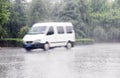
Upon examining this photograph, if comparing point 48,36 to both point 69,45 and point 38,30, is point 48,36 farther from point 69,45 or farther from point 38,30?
point 69,45

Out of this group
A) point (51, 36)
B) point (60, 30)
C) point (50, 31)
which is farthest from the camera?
point (60, 30)

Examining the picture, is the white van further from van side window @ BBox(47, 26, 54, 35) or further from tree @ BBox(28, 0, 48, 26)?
tree @ BBox(28, 0, 48, 26)

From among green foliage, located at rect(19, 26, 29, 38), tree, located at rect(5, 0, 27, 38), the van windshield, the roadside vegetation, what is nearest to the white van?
the van windshield

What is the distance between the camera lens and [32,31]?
27.4 meters

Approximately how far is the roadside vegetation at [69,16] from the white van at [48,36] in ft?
19.3

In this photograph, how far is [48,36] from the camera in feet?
89.3

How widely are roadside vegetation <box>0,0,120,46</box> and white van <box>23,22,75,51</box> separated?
5894 millimetres

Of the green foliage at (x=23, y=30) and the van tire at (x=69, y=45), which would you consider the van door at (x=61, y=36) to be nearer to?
the van tire at (x=69, y=45)

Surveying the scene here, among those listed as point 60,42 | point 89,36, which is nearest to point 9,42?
point 60,42

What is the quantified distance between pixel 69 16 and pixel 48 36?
21621mm

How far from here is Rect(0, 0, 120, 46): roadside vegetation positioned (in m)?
40.6

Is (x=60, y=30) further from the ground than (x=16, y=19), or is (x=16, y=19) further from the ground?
(x=60, y=30)

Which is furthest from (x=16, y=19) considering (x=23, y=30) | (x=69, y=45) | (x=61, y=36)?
(x=61, y=36)

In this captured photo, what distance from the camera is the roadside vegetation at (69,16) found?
1599 inches
